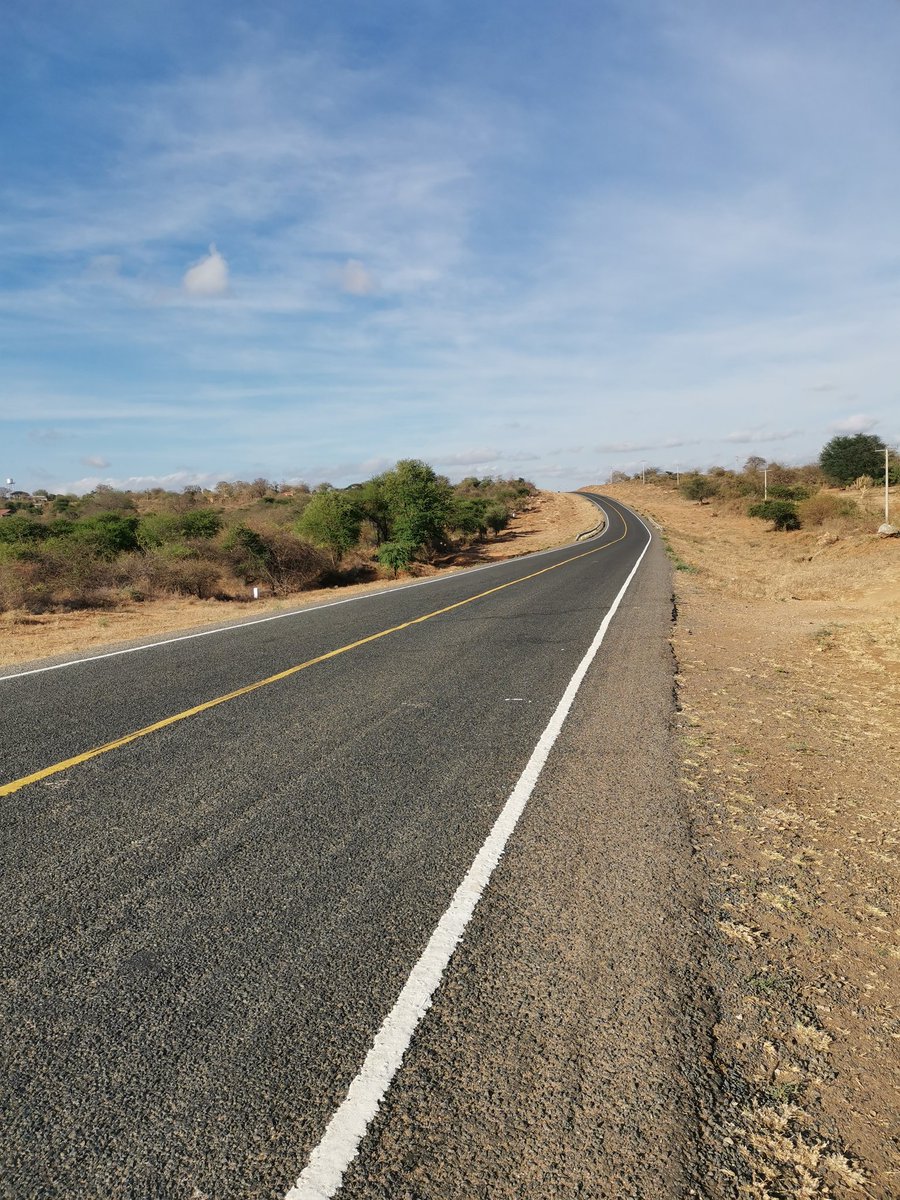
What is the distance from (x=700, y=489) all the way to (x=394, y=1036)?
10626cm

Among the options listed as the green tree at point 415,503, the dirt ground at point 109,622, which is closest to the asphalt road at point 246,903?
the dirt ground at point 109,622

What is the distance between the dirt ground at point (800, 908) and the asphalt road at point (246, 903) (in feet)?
0.75

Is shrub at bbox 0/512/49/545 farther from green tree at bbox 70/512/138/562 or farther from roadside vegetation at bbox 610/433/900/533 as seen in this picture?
roadside vegetation at bbox 610/433/900/533

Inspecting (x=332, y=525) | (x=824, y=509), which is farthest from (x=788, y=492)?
(x=332, y=525)

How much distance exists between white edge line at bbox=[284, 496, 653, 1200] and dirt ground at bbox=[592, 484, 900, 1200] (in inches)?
43.0

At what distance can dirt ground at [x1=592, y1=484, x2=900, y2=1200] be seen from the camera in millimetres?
2312

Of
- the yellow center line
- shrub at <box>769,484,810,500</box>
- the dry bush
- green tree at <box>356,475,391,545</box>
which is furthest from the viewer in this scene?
shrub at <box>769,484,810,500</box>

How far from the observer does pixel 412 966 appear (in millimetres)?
3131

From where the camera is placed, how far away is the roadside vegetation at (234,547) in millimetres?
19875

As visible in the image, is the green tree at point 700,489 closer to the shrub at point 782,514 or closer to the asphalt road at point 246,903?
the shrub at point 782,514

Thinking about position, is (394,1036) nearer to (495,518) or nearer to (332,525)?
(332,525)

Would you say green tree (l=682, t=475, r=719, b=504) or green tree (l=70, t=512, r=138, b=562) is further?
green tree (l=682, t=475, r=719, b=504)

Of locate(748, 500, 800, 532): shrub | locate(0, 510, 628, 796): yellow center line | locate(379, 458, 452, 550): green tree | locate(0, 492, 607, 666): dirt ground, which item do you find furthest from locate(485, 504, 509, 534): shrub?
locate(0, 510, 628, 796): yellow center line

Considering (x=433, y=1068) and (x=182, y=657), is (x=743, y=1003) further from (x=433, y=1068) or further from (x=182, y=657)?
(x=182, y=657)
